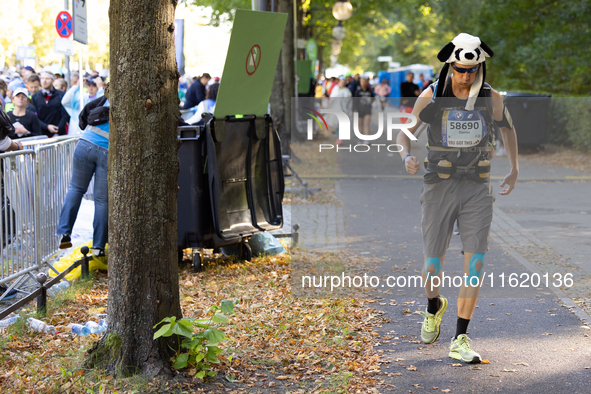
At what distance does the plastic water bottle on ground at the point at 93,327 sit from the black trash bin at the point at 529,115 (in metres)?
13.7

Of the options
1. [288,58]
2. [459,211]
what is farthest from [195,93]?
[459,211]

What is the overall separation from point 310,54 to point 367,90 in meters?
6.86

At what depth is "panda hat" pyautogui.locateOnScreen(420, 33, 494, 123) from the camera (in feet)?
13.9

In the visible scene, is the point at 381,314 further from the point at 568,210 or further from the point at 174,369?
the point at 568,210

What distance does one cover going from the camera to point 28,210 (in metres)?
6.02

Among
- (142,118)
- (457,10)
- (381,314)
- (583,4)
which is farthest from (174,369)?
(457,10)

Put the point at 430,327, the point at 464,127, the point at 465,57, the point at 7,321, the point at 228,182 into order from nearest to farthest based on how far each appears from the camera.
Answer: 1. the point at 465,57
2. the point at 464,127
3. the point at 430,327
4. the point at 7,321
5. the point at 228,182

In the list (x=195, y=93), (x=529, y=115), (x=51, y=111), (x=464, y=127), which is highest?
(x=195, y=93)

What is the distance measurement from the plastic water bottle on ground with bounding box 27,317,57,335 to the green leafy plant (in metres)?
1.27

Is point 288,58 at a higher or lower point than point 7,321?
higher

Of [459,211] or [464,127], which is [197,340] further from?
[464,127]

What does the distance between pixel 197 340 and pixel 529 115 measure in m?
14.8

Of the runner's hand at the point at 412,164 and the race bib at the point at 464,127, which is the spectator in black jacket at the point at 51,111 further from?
the race bib at the point at 464,127

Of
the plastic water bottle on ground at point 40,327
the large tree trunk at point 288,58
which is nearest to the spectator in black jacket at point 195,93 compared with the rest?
the large tree trunk at point 288,58
